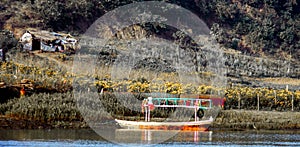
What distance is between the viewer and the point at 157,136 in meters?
43.3

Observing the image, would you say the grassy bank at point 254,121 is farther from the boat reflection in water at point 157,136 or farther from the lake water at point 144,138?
the boat reflection in water at point 157,136

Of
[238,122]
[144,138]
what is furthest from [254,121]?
[144,138]

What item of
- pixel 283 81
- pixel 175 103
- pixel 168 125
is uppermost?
pixel 283 81

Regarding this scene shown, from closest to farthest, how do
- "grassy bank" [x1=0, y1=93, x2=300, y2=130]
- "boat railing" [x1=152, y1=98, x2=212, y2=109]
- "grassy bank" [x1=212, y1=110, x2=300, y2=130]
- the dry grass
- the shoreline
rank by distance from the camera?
the shoreline < "grassy bank" [x1=0, y1=93, x2=300, y2=130] < "grassy bank" [x1=212, y1=110, x2=300, y2=130] < "boat railing" [x1=152, y1=98, x2=212, y2=109] < the dry grass

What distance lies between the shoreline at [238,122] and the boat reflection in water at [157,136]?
7.24 ft

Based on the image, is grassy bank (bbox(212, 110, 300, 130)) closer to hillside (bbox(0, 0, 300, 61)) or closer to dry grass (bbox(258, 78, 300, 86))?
dry grass (bbox(258, 78, 300, 86))

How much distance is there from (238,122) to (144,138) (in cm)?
798

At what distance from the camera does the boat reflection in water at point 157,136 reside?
4093 centimetres

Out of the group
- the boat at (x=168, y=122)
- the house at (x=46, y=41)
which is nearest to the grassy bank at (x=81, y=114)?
the boat at (x=168, y=122)

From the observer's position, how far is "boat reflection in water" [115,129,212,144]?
134 feet

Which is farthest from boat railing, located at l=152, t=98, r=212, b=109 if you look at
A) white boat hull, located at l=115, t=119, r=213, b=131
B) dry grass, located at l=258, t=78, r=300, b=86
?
dry grass, located at l=258, t=78, r=300, b=86

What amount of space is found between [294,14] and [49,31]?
3446 cm

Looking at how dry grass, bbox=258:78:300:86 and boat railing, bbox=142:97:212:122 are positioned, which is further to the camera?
dry grass, bbox=258:78:300:86

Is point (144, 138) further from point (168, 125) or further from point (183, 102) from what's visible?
point (183, 102)
